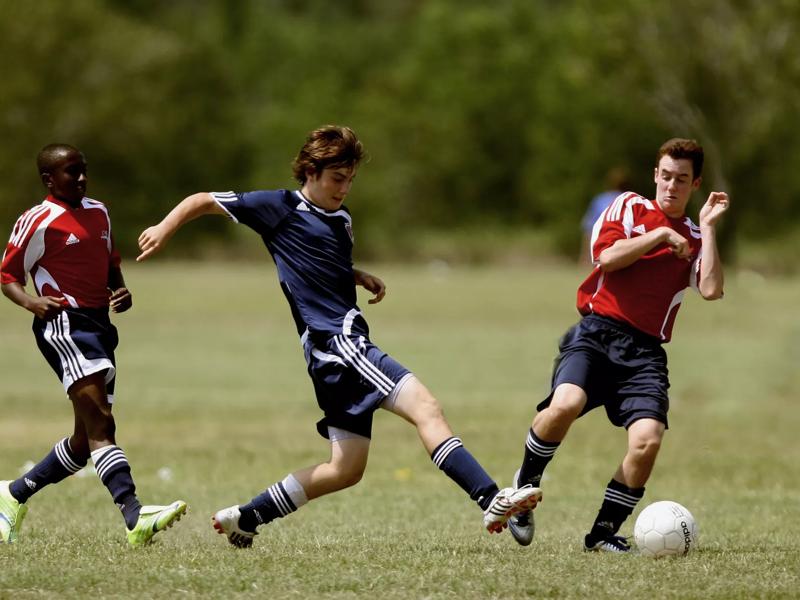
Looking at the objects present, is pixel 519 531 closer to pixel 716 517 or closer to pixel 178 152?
pixel 716 517

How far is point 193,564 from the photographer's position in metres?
6.41

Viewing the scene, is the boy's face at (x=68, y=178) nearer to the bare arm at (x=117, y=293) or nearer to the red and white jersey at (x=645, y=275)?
the bare arm at (x=117, y=293)

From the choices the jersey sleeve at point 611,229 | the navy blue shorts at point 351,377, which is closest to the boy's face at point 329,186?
the navy blue shorts at point 351,377

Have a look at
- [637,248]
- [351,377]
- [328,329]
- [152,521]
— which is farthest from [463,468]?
[152,521]

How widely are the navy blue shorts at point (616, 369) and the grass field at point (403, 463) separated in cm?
77

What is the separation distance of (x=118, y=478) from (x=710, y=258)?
318 centimetres

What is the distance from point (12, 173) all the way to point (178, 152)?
28.8 feet

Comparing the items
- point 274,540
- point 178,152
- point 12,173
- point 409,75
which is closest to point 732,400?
point 274,540

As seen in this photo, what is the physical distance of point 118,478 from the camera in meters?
7.30

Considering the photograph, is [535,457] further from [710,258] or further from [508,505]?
[710,258]

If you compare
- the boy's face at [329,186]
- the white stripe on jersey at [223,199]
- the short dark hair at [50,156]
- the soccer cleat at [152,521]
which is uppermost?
the short dark hair at [50,156]

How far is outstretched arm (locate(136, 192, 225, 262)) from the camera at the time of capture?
6.70 m

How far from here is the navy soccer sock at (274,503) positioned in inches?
276

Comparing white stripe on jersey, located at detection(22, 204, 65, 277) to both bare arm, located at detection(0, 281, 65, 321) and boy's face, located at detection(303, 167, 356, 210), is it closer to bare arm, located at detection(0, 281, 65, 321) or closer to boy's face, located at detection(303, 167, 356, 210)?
bare arm, located at detection(0, 281, 65, 321)
